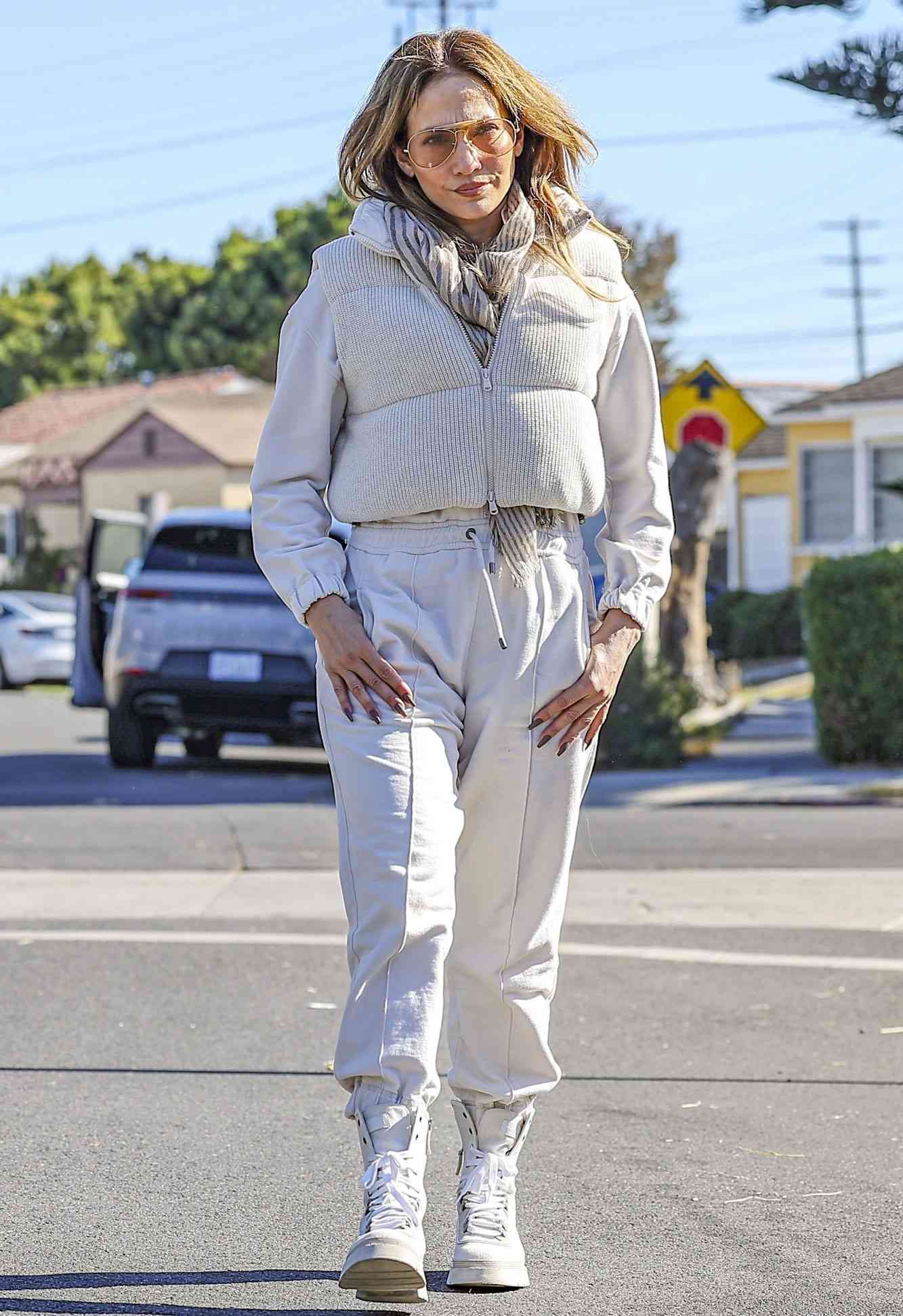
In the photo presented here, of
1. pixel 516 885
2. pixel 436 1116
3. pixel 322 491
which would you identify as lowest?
pixel 436 1116

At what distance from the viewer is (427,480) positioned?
3.42 metres

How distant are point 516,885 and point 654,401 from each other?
91 centimetres

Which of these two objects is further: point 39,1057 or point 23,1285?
point 39,1057

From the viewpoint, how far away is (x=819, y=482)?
35.4m

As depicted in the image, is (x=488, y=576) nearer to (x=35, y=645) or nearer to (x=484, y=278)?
→ (x=484, y=278)

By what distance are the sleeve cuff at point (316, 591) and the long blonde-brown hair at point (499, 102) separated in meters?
0.65

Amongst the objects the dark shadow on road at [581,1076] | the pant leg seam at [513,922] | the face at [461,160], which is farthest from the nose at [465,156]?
the dark shadow on road at [581,1076]

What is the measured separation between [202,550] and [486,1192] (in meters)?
9.99

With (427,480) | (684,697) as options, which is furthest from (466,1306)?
(684,697)

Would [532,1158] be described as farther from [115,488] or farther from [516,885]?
[115,488]

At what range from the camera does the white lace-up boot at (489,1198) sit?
340 cm

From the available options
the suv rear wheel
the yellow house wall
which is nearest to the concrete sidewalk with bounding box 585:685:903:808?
the suv rear wheel

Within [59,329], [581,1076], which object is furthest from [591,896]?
[59,329]

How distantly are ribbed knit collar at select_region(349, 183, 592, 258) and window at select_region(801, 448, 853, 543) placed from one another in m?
31.7
